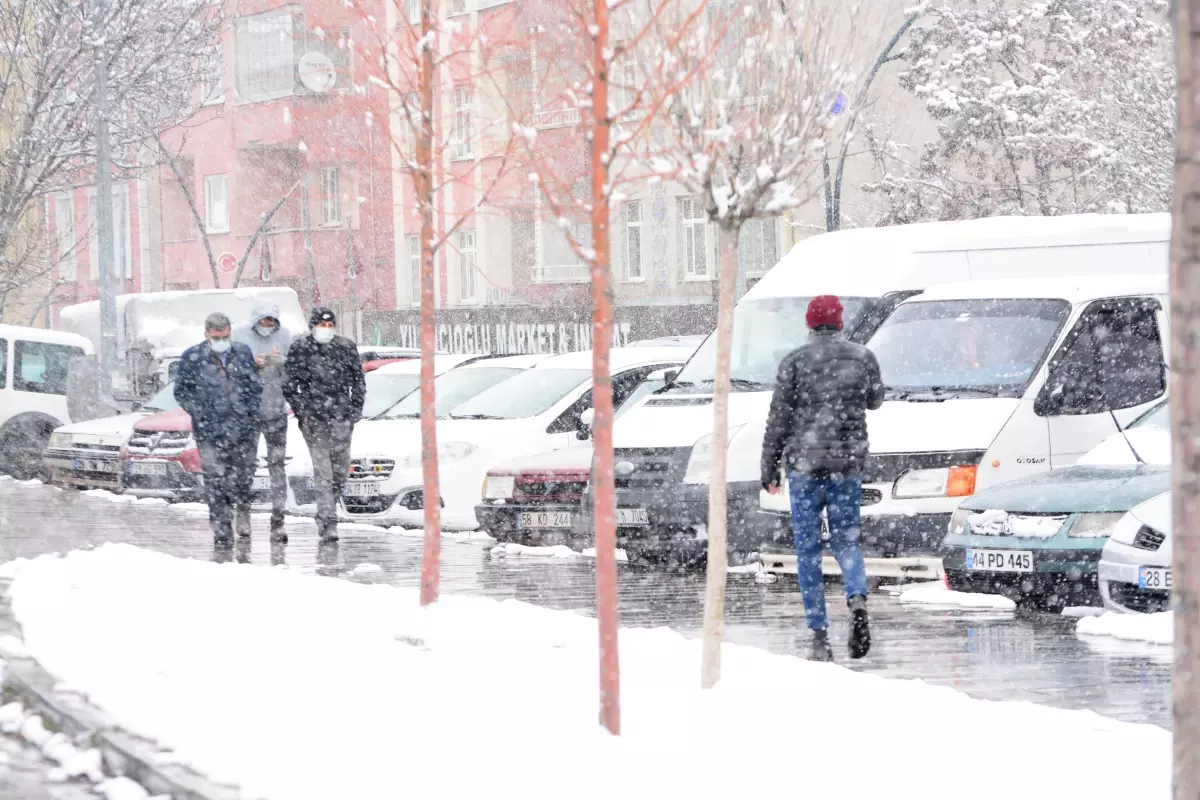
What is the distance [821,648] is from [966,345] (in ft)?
15.4

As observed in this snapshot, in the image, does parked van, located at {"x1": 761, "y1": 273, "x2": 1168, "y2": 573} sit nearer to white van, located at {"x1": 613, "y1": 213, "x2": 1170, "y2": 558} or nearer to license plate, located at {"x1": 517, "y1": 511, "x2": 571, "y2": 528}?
white van, located at {"x1": 613, "y1": 213, "x2": 1170, "y2": 558}

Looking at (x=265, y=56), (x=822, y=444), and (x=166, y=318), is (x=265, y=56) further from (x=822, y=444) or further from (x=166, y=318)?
(x=822, y=444)

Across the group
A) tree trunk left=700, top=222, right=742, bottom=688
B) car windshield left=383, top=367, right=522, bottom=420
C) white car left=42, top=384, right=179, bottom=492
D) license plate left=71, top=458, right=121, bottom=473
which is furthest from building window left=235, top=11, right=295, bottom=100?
tree trunk left=700, top=222, right=742, bottom=688

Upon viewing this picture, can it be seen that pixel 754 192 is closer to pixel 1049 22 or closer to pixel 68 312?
pixel 1049 22

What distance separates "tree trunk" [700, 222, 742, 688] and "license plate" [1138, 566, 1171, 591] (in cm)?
334

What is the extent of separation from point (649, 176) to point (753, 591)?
5.68 metres

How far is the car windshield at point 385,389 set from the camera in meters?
20.1

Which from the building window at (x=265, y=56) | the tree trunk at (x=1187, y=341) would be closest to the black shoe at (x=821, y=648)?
the tree trunk at (x=1187, y=341)

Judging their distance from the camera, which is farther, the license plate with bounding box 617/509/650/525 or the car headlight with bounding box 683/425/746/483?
the license plate with bounding box 617/509/650/525

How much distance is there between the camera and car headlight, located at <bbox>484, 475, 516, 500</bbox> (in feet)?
50.8

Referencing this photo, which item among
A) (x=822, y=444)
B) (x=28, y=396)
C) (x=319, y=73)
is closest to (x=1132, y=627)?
(x=822, y=444)

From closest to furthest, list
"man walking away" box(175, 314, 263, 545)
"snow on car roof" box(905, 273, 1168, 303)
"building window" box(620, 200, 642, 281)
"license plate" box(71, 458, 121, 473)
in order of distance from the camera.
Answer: "snow on car roof" box(905, 273, 1168, 303) → "man walking away" box(175, 314, 263, 545) → "license plate" box(71, 458, 121, 473) → "building window" box(620, 200, 642, 281)

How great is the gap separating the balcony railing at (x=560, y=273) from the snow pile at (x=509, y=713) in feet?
103

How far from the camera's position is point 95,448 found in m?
22.8
